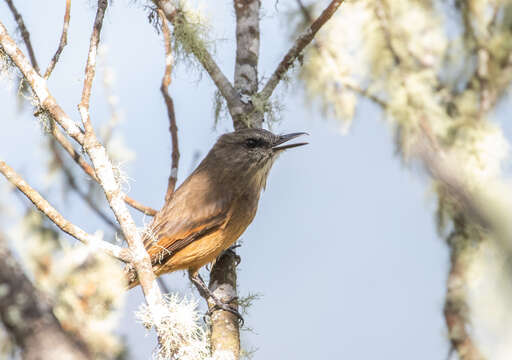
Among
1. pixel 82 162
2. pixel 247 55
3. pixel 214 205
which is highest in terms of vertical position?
pixel 247 55

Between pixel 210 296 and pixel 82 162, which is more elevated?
pixel 82 162

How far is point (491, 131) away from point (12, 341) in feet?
20.4

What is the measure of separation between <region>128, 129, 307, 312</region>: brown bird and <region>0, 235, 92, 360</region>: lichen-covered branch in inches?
88.8

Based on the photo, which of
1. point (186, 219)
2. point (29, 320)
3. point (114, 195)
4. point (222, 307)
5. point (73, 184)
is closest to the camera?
point (29, 320)

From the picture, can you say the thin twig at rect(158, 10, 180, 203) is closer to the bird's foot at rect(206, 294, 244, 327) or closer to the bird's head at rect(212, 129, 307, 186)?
the bird's head at rect(212, 129, 307, 186)

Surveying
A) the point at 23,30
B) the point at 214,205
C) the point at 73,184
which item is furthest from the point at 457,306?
the point at 23,30

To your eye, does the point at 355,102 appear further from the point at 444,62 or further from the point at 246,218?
the point at 246,218

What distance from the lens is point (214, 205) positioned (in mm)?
4008

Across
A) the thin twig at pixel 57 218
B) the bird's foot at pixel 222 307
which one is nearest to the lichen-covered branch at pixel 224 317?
the bird's foot at pixel 222 307

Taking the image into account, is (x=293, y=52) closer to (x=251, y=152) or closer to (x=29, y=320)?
(x=251, y=152)

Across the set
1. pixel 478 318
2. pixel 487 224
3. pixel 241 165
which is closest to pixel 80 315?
pixel 241 165

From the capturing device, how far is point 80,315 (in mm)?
3389

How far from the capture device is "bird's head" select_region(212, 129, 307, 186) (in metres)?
4.14

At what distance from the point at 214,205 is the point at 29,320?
284 centimetres
